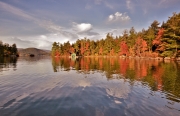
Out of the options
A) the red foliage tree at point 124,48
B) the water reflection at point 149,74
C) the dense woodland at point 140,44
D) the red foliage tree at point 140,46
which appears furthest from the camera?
the red foliage tree at point 124,48

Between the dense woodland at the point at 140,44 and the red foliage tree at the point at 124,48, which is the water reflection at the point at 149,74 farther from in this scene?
the red foliage tree at the point at 124,48

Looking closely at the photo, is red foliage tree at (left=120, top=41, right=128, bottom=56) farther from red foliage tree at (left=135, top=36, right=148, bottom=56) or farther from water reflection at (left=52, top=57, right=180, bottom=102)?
water reflection at (left=52, top=57, right=180, bottom=102)

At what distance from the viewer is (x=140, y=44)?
309 feet

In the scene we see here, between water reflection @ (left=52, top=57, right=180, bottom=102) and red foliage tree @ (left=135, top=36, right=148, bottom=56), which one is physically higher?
red foliage tree @ (left=135, top=36, right=148, bottom=56)

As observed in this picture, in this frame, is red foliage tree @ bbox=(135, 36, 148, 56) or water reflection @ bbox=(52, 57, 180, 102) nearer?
water reflection @ bbox=(52, 57, 180, 102)

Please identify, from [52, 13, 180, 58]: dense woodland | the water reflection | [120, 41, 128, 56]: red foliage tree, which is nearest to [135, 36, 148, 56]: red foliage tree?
[52, 13, 180, 58]: dense woodland

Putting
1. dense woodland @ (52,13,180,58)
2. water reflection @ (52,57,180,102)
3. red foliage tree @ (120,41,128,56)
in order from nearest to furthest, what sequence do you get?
water reflection @ (52,57,180,102), dense woodland @ (52,13,180,58), red foliage tree @ (120,41,128,56)

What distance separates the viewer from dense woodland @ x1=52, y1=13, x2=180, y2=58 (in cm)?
6538

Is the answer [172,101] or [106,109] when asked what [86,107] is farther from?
[172,101]

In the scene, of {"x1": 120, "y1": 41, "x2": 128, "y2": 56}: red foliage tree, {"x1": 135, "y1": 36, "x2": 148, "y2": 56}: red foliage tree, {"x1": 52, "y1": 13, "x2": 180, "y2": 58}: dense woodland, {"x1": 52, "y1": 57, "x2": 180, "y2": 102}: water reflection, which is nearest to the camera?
{"x1": 52, "y1": 57, "x2": 180, "y2": 102}: water reflection

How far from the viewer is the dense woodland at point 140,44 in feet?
214

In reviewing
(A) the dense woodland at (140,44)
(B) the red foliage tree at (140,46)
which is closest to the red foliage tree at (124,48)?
(A) the dense woodland at (140,44)

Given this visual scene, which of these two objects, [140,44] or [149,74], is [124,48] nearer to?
[140,44]

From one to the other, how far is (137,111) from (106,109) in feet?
7.02
